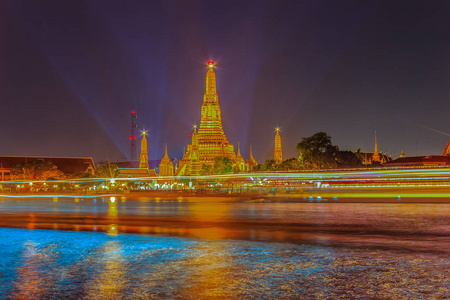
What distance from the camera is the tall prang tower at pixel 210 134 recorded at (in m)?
116

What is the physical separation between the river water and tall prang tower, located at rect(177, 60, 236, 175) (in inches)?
3811

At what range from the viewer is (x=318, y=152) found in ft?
235

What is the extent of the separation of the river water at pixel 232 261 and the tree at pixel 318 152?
53.4 metres

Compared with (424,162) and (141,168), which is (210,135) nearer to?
(141,168)

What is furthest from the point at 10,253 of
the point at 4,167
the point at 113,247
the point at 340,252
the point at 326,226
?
the point at 4,167

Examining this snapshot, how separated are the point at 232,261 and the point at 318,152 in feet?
205

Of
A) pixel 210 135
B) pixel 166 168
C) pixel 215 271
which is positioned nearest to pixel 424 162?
pixel 210 135

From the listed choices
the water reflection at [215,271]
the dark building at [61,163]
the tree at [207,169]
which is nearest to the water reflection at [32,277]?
the water reflection at [215,271]

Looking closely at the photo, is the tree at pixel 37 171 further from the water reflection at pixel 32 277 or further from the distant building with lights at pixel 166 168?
the distant building with lights at pixel 166 168

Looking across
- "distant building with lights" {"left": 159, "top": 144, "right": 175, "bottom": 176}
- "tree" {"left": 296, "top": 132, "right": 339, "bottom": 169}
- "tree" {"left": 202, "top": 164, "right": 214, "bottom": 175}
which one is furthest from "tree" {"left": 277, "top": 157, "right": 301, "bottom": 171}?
"distant building with lights" {"left": 159, "top": 144, "right": 175, "bottom": 176}

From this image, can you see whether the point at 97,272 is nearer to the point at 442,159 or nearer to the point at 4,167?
the point at 442,159

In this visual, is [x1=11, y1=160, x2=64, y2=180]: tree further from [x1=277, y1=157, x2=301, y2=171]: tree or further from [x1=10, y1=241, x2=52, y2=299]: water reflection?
[x1=10, y1=241, x2=52, y2=299]: water reflection

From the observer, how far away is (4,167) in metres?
118

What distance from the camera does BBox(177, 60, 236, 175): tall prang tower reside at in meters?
116
